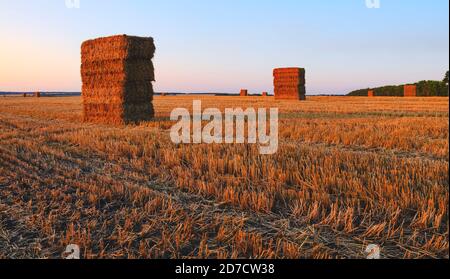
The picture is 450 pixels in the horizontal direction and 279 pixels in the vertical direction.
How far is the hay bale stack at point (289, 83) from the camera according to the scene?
3328cm

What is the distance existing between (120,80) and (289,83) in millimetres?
22566

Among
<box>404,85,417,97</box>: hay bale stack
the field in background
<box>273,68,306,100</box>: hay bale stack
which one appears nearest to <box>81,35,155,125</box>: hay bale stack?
the field in background

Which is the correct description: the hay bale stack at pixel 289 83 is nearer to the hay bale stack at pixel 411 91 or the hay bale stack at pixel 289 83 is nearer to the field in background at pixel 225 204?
the hay bale stack at pixel 411 91

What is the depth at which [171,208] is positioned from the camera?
12.3ft

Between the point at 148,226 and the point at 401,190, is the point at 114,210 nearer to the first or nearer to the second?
the point at 148,226

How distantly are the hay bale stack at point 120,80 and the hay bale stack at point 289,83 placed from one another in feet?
70.1

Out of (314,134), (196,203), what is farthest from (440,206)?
(314,134)

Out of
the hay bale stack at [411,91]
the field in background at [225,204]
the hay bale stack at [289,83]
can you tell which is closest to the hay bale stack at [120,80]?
the field in background at [225,204]

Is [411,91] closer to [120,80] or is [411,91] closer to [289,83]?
[289,83]

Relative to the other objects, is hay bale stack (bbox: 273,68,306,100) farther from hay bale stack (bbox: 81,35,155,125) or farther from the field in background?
the field in background

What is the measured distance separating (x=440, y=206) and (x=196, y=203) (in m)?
2.34

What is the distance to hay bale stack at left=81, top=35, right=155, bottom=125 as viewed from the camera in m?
13.3
